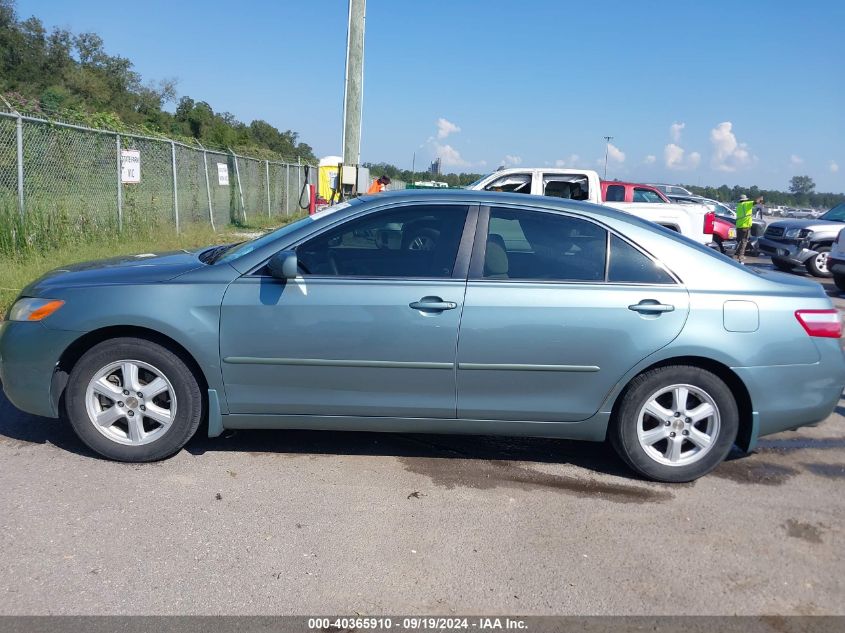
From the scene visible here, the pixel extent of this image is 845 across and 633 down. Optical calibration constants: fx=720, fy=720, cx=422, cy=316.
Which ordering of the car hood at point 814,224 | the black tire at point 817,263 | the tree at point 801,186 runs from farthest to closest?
1. the tree at point 801,186
2. the car hood at point 814,224
3. the black tire at point 817,263

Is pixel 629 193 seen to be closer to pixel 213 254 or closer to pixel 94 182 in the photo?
pixel 94 182

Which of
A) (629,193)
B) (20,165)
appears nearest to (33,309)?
(20,165)

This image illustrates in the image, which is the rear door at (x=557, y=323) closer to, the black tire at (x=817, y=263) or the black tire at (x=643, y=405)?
the black tire at (x=643, y=405)

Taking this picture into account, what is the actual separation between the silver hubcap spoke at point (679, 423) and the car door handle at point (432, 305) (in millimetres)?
1292

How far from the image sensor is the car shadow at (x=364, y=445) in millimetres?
4570

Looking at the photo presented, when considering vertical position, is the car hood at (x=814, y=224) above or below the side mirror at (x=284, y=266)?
above

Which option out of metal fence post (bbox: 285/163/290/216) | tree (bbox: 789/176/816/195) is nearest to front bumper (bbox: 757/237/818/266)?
metal fence post (bbox: 285/163/290/216)

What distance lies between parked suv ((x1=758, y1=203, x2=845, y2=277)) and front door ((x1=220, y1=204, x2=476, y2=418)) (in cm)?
1446

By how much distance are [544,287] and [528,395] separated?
634 mm

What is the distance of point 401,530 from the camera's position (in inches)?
143

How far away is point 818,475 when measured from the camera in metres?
4.61

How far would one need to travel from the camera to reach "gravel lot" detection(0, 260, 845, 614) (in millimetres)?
3082

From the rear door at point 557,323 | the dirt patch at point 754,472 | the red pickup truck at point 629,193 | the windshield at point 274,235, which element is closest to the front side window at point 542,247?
the rear door at point 557,323

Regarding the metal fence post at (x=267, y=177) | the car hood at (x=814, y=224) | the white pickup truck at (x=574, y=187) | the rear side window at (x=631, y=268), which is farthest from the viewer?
the metal fence post at (x=267, y=177)
